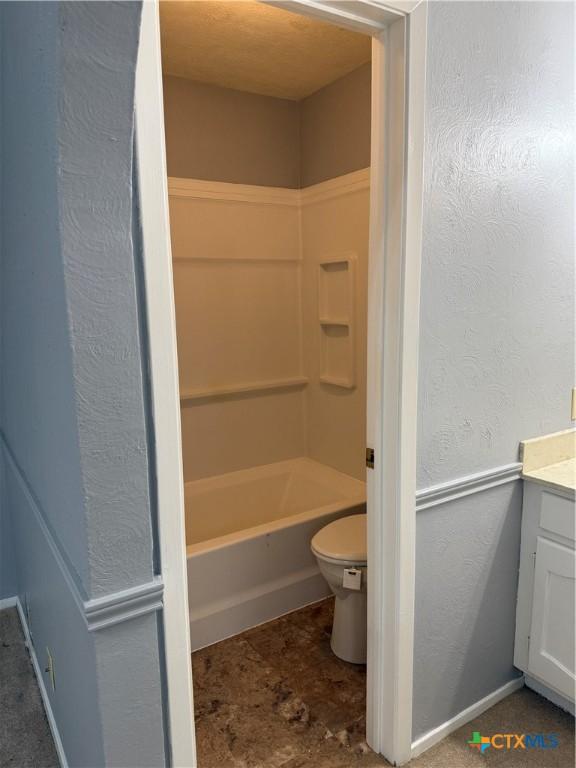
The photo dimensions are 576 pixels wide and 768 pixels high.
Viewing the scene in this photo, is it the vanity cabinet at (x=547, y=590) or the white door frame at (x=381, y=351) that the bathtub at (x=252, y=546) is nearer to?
the white door frame at (x=381, y=351)

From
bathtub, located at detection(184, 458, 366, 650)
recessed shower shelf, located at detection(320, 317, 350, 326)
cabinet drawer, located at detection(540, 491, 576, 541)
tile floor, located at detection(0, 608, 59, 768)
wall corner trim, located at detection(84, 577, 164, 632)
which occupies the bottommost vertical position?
tile floor, located at detection(0, 608, 59, 768)

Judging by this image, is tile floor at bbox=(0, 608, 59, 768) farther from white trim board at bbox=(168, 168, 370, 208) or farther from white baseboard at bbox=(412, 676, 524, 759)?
white trim board at bbox=(168, 168, 370, 208)

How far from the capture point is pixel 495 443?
1.82 meters

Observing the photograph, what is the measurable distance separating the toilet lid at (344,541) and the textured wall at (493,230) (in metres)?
0.65

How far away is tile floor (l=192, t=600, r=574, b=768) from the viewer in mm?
1774

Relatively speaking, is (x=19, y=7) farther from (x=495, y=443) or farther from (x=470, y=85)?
(x=495, y=443)

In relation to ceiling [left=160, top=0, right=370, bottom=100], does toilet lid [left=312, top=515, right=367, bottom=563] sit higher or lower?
lower

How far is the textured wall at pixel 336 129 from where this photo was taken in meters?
2.81

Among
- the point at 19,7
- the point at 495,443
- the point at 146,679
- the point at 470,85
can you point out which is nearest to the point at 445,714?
the point at 495,443

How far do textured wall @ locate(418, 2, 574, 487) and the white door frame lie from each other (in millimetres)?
82

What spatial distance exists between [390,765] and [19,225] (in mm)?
1926

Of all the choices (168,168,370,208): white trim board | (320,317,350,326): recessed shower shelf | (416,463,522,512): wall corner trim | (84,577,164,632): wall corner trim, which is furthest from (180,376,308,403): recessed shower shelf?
(84,577,164,632): wall corner trim

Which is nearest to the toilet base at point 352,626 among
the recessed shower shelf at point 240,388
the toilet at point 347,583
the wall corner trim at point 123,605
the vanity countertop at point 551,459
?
the toilet at point 347,583

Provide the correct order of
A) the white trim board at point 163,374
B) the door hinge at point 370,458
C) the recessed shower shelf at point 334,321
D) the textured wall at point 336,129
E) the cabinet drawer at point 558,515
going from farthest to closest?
the recessed shower shelf at point 334,321 < the textured wall at point 336,129 < the cabinet drawer at point 558,515 < the door hinge at point 370,458 < the white trim board at point 163,374
